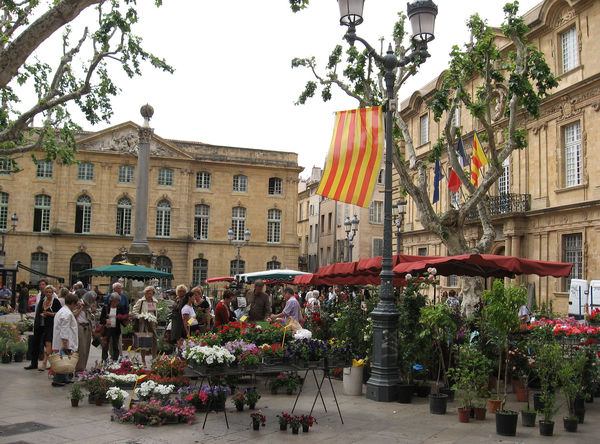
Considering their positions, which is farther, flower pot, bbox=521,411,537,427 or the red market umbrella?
the red market umbrella

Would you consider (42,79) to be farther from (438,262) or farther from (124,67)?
(438,262)

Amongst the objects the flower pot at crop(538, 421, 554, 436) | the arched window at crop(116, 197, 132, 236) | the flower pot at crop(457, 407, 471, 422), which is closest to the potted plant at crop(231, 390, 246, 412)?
the flower pot at crop(457, 407, 471, 422)

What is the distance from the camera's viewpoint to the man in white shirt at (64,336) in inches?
409

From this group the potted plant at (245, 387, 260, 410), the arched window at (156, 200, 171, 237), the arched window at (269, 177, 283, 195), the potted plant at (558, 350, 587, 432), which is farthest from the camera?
the arched window at (269, 177, 283, 195)

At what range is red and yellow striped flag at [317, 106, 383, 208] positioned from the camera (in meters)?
9.32

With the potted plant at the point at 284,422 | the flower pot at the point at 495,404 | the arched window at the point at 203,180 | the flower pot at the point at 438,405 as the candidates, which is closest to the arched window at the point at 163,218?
the arched window at the point at 203,180

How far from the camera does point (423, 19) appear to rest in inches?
395

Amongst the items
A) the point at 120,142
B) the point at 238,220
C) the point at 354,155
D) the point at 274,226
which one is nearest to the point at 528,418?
the point at 354,155

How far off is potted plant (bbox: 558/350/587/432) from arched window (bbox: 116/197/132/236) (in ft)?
142

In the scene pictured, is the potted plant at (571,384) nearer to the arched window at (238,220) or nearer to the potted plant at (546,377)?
the potted plant at (546,377)

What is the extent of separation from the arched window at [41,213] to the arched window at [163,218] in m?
8.51

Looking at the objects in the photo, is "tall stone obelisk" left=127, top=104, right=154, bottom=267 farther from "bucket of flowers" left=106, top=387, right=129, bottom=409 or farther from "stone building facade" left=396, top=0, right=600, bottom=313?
"bucket of flowers" left=106, top=387, right=129, bottom=409

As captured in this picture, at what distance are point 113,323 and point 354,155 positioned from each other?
6578mm

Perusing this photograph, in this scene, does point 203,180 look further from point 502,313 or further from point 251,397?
point 502,313
